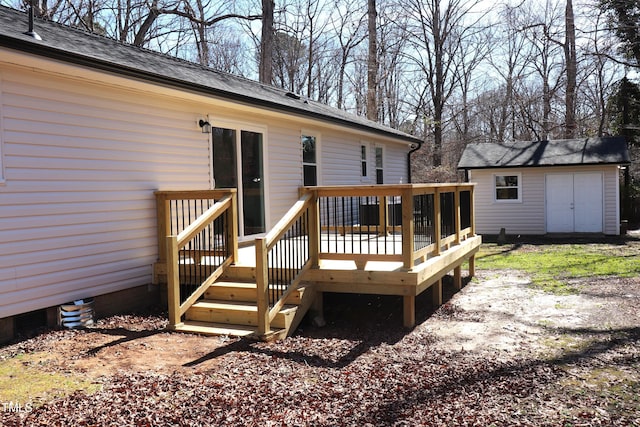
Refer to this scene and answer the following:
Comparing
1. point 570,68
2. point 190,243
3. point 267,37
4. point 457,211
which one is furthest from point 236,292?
point 570,68

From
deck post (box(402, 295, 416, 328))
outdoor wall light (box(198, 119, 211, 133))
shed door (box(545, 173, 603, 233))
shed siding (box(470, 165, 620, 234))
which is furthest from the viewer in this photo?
shed door (box(545, 173, 603, 233))

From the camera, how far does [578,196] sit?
16.0 metres

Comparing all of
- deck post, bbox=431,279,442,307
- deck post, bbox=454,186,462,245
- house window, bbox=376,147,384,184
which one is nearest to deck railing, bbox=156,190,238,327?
deck post, bbox=431,279,442,307

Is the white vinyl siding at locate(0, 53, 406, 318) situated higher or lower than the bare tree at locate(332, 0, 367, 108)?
lower

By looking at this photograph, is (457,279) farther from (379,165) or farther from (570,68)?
(570,68)

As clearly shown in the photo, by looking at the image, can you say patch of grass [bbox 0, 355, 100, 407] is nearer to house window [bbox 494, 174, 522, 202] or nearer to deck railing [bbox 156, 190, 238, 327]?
deck railing [bbox 156, 190, 238, 327]

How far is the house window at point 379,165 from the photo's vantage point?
45.8ft

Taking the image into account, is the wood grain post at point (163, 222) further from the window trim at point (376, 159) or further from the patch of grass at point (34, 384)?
the window trim at point (376, 159)

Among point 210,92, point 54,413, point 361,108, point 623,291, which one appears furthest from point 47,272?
point 361,108

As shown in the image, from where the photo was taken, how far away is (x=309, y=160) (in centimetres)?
1057

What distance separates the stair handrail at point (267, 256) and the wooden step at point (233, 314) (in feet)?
0.35

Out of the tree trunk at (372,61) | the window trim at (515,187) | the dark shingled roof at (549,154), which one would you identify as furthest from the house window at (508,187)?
the tree trunk at (372,61)

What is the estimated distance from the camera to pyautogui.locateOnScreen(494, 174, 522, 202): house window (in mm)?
16719

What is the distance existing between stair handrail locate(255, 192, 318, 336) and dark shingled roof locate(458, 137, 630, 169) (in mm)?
11955
